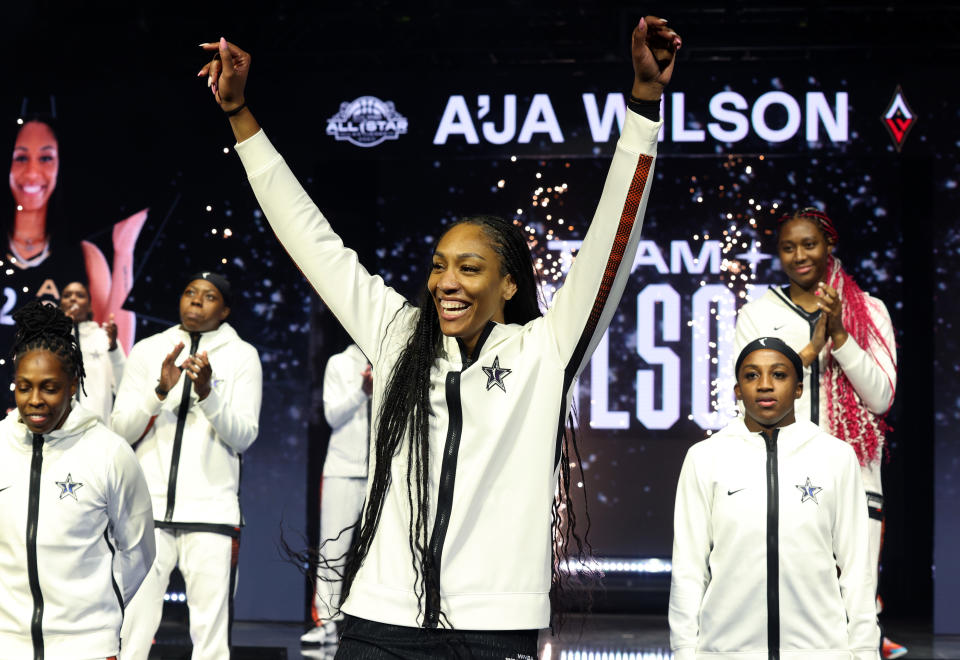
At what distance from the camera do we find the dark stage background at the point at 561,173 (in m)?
7.28

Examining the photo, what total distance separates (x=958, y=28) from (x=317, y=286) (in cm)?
616

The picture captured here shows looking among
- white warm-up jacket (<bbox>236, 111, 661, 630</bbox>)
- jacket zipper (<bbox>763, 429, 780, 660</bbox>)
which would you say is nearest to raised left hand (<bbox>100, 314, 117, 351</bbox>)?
jacket zipper (<bbox>763, 429, 780, 660</bbox>)

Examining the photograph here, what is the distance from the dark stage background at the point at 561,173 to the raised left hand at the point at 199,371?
8.22 ft

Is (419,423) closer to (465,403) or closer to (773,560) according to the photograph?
(465,403)

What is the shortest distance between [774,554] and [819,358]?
1228 millimetres

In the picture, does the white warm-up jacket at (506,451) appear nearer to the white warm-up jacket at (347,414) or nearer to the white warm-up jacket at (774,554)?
the white warm-up jacket at (774,554)

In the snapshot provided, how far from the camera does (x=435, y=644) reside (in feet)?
6.57

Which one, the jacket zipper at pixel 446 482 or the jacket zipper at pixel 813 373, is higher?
the jacket zipper at pixel 813 373

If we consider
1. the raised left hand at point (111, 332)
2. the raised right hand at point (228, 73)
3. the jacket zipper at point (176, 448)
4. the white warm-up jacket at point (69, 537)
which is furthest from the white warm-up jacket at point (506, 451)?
the raised left hand at point (111, 332)

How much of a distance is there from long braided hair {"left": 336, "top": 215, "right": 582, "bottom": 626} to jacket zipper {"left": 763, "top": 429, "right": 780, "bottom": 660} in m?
1.33

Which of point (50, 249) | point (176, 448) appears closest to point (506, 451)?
point (176, 448)

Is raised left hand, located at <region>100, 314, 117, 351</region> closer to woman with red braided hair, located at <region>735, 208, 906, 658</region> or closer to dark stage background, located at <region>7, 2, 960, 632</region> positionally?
dark stage background, located at <region>7, 2, 960, 632</region>

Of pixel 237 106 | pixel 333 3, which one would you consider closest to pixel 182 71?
pixel 333 3

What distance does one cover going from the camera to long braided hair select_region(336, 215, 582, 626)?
201 centimetres
